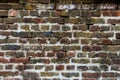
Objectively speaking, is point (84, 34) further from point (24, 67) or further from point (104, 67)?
point (24, 67)

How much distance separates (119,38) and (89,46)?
373mm

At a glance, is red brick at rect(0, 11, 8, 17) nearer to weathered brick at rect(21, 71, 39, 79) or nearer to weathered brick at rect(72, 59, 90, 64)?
weathered brick at rect(21, 71, 39, 79)

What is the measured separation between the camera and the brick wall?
3.62 m

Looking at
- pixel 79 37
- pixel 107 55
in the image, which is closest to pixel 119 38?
pixel 107 55

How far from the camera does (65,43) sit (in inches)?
144

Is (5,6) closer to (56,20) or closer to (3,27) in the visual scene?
(3,27)

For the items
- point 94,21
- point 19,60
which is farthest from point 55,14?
point 19,60

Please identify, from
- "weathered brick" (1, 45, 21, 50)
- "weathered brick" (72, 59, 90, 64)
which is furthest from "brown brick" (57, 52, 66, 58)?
"weathered brick" (1, 45, 21, 50)

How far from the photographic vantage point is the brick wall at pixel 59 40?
11.9 feet

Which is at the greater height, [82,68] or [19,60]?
[19,60]

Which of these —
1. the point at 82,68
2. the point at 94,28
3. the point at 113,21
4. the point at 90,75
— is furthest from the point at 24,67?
the point at 113,21

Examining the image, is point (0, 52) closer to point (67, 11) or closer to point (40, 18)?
point (40, 18)

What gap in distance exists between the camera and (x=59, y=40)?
12.0 feet

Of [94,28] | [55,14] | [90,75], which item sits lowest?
[90,75]
